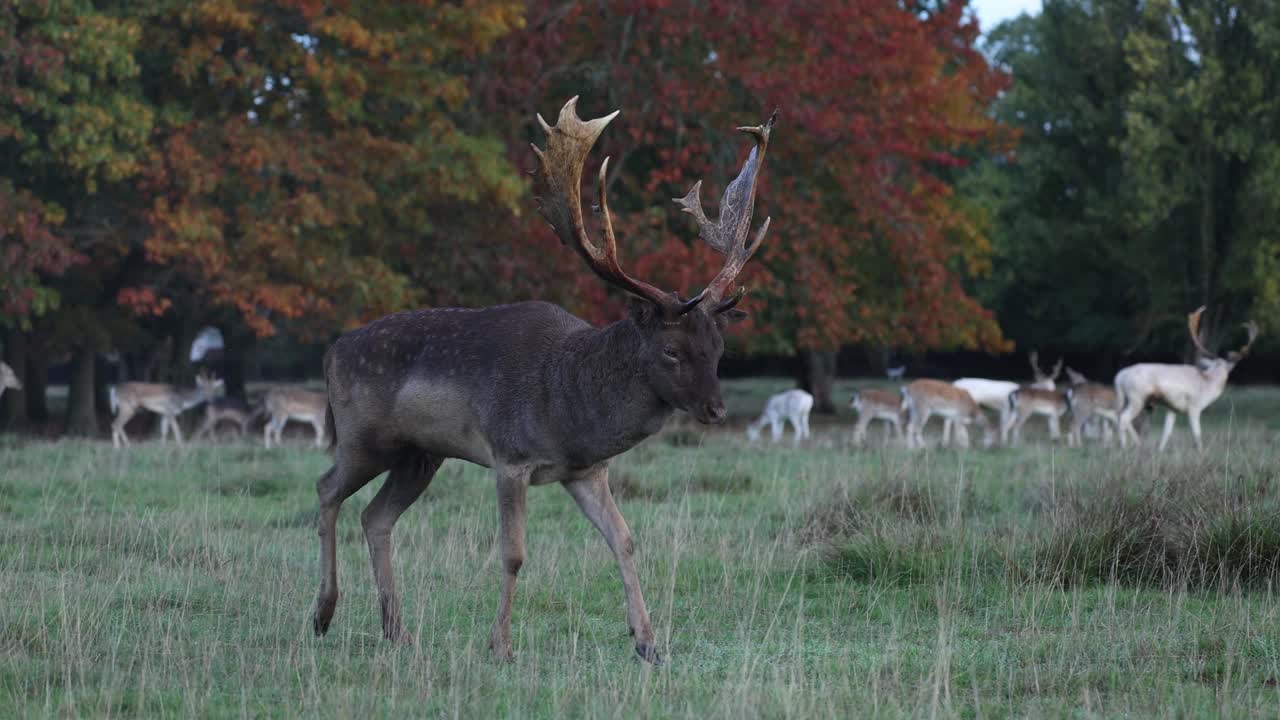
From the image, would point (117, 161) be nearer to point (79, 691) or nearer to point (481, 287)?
point (481, 287)

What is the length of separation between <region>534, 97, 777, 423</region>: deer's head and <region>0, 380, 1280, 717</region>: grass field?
3.40 ft

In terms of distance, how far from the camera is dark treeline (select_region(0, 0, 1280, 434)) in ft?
53.4

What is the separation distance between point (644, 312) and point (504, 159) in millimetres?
12796

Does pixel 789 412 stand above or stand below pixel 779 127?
below

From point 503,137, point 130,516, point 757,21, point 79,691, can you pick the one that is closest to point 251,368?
point 503,137

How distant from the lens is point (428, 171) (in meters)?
17.9

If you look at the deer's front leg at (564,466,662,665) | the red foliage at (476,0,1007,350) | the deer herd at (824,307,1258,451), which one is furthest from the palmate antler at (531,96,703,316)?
the red foliage at (476,0,1007,350)

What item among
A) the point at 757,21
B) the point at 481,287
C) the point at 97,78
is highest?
the point at 757,21

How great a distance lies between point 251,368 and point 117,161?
27587 mm

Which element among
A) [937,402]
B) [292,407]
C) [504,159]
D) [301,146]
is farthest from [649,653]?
[292,407]

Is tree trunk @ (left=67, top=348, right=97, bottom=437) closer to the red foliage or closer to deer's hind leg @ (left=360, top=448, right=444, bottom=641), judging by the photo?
the red foliage

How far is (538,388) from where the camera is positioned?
588 cm

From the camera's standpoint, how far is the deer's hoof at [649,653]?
18.0ft

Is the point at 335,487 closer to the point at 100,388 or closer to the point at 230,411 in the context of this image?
the point at 230,411
